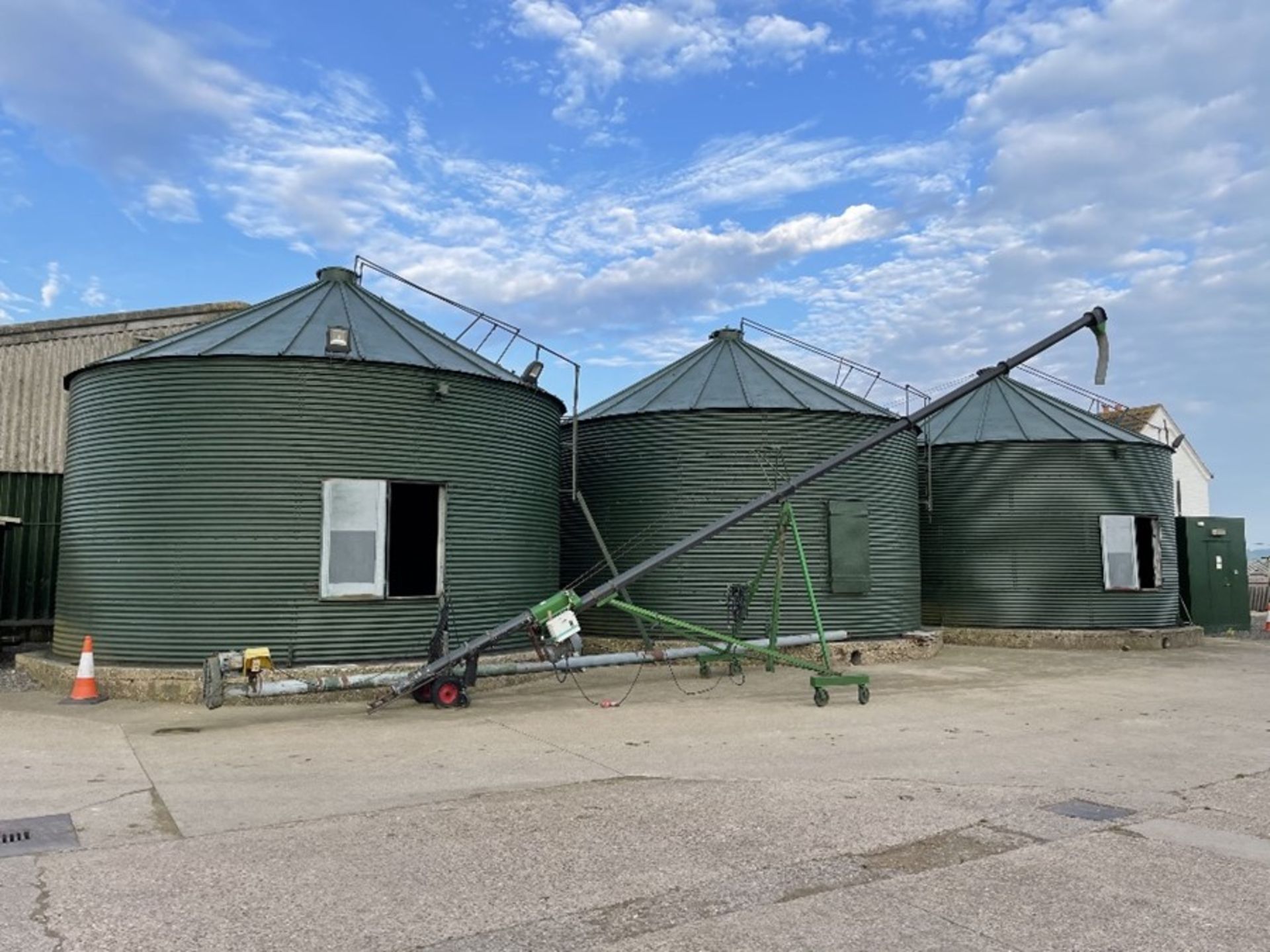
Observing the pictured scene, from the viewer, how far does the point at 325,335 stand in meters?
13.0

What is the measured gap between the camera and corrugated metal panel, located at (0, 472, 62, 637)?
16.2 meters

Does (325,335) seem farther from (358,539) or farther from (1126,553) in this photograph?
(1126,553)

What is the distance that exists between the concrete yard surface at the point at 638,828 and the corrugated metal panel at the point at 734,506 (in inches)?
185

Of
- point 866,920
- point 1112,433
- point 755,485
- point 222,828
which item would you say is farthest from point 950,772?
point 1112,433

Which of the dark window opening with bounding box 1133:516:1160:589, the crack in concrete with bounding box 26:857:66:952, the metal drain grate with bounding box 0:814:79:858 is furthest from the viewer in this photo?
the dark window opening with bounding box 1133:516:1160:589

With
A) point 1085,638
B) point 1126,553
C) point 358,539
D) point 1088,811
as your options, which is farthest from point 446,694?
point 1126,553

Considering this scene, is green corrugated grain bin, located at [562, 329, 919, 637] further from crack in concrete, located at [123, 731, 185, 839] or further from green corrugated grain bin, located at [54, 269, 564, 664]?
crack in concrete, located at [123, 731, 185, 839]

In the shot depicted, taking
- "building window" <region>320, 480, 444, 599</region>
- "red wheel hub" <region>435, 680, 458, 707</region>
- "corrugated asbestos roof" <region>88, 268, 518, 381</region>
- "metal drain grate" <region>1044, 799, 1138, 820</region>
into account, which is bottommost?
"metal drain grate" <region>1044, 799, 1138, 820</region>

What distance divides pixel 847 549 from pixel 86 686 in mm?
11362

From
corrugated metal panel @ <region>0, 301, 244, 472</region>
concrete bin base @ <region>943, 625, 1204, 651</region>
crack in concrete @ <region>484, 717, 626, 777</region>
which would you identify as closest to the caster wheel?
crack in concrete @ <region>484, 717, 626, 777</region>

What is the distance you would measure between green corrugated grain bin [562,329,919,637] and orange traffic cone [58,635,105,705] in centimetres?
727

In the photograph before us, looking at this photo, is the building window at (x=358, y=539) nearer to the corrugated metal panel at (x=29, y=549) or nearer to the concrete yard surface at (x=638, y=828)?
the concrete yard surface at (x=638, y=828)

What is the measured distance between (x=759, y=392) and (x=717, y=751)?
368 inches

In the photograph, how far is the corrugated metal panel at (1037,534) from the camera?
19.6 metres
